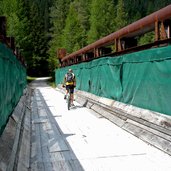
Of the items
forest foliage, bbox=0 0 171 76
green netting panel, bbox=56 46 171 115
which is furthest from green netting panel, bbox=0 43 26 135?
forest foliage, bbox=0 0 171 76

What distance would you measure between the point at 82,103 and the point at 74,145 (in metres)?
9.70

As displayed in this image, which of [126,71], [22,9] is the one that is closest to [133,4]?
[22,9]

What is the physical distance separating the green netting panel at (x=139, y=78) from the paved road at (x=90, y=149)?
106 centimetres

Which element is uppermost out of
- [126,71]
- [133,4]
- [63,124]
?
[133,4]

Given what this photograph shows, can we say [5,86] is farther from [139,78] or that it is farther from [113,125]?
[113,125]

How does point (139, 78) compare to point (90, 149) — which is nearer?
point (90, 149)

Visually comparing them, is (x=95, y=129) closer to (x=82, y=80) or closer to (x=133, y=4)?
(x=82, y=80)

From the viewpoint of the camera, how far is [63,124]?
38.8 ft

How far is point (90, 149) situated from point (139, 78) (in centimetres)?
317

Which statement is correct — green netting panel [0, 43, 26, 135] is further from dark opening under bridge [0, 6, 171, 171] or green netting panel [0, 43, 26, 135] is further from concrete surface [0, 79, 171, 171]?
concrete surface [0, 79, 171, 171]

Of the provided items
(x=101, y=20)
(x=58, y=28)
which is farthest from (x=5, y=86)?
(x=58, y=28)

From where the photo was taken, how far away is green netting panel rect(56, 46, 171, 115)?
331 inches

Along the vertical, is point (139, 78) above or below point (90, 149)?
above

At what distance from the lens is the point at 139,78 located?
409 inches
